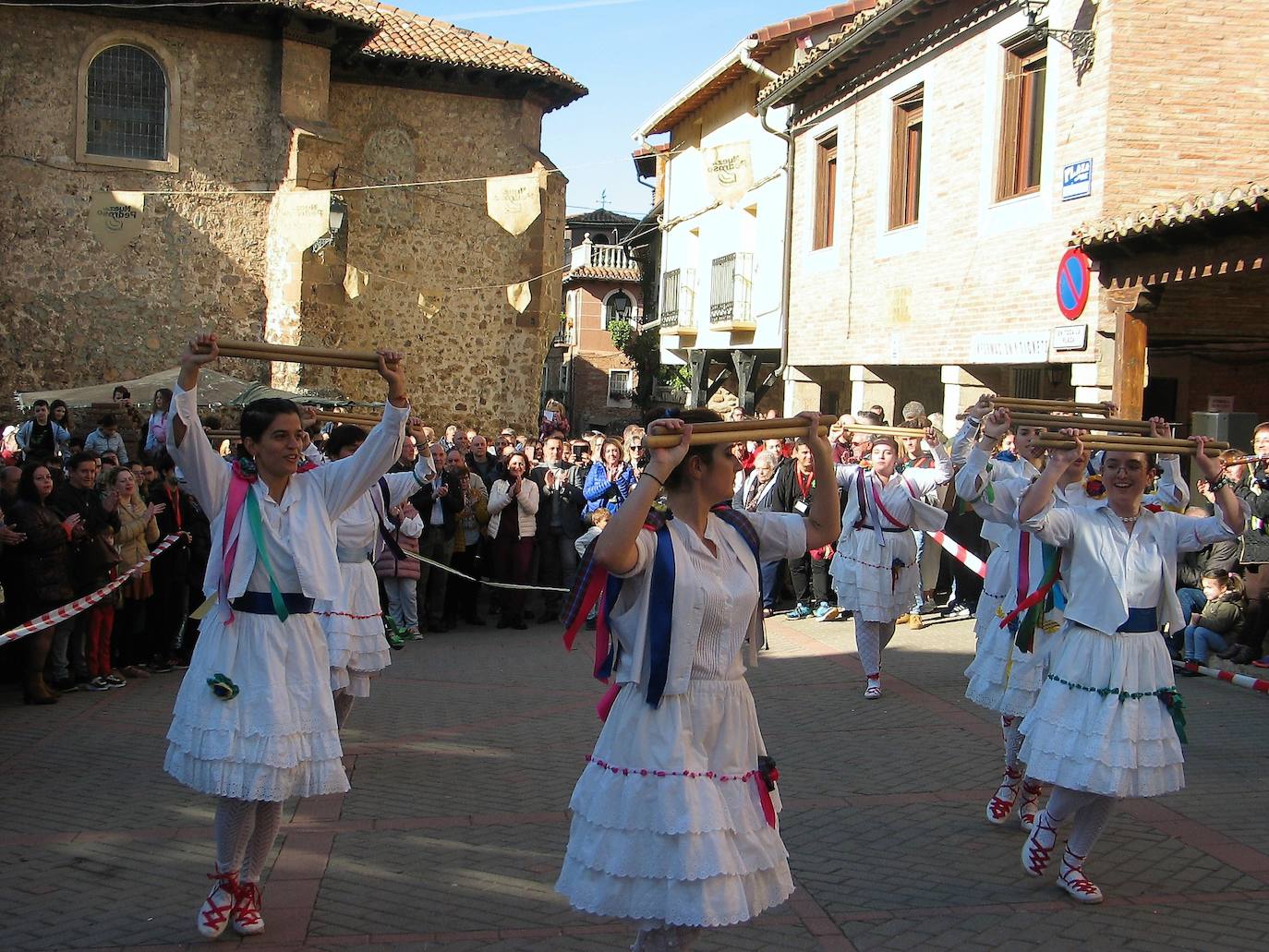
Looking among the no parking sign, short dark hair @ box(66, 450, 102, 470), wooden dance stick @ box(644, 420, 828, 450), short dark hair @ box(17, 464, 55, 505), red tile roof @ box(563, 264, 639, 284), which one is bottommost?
A: short dark hair @ box(17, 464, 55, 505)

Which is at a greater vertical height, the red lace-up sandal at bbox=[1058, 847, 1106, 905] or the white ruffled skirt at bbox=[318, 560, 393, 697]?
the white ruffled skirt at bbox=[318, 560, 393, 697]

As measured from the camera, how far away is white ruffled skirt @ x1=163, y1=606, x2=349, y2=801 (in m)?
4.75

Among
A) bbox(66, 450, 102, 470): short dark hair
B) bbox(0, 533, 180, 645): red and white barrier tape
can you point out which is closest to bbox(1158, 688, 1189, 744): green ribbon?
bbox(0, 533, 180, 645): red and white barrier tape

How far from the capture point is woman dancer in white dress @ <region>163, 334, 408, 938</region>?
4.78 m

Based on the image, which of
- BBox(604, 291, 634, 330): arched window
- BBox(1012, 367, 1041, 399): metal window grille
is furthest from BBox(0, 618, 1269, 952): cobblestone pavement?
BBox(604, 291, 634, 330): arched window

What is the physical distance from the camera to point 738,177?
95.0 feet

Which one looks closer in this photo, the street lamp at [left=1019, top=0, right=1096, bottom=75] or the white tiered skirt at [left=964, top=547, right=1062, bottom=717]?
the white tiered skirt at [left=964, top=547, right=1062, bottom=717]

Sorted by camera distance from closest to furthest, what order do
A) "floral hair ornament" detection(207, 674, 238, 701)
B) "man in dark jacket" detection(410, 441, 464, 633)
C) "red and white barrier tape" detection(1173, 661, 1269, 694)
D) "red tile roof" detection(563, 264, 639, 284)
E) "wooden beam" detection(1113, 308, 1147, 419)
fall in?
"floral hair ornament" detection(207, 674, 238, 701), "red and white barrier tape" detection(1173, 661, 1269, 694), "man in dark jacket" detection(410, 441, 464, 633), "wooden beam" detection(1113, 308, 1147, 419), "red tile roof" detection(563, 264, 639, 284)

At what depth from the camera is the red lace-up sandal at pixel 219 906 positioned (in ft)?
16.2

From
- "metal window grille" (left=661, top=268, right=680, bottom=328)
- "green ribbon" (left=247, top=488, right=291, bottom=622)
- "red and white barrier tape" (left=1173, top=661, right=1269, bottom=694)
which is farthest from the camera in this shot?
"metal window grille" (left=661, top=268, right=680, bottom=328)

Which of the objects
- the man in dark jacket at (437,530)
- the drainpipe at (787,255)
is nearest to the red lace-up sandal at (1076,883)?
the man in dark jacket at (437,530)

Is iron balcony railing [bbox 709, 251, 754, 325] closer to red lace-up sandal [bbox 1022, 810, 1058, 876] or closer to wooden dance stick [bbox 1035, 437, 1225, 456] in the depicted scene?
red lace-up sandal [bbox 1022, 810, 1058, 876]

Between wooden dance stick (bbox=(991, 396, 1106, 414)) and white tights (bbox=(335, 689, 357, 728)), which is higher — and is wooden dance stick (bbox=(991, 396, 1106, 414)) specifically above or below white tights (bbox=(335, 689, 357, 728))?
above

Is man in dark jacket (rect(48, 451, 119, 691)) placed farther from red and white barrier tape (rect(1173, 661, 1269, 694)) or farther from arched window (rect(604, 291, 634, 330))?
arched window (rect(604, 291, 634, 330))
